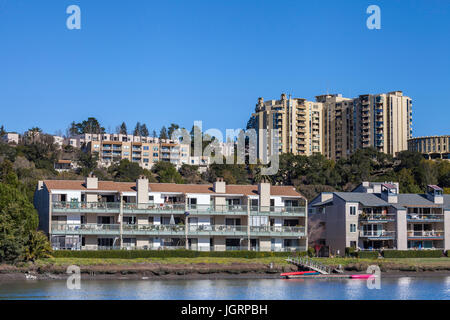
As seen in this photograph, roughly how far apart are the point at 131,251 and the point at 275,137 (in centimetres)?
12597

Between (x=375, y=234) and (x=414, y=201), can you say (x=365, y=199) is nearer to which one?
(x=375, y=234)

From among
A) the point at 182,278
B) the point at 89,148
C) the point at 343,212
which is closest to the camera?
the point at 182,278

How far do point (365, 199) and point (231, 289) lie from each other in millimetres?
32941

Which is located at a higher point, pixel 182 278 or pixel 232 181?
pixel 232 181

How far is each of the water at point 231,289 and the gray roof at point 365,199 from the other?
17720 millimetres

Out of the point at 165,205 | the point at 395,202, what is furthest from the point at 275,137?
the point at 165,205

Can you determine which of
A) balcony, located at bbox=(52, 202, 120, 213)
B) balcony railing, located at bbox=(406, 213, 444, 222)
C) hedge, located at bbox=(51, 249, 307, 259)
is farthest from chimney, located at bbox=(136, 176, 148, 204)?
balcony railing, located at bbox=(406, 213, 444, 222)

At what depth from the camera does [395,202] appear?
84938mm

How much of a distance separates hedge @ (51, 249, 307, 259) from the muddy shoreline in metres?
2.62

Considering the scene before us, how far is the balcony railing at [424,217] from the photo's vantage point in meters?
83.9
